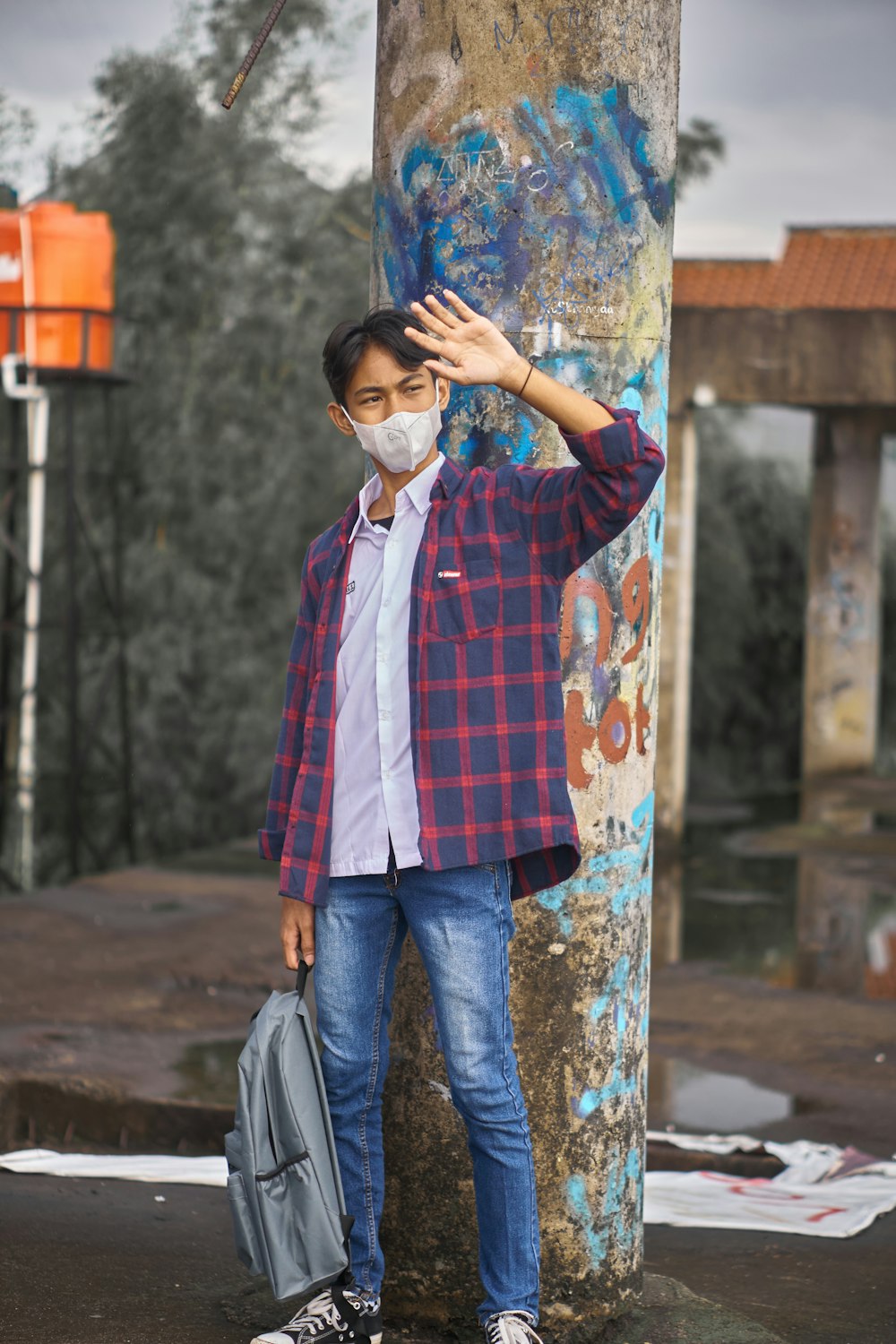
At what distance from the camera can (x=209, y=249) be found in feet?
55.8

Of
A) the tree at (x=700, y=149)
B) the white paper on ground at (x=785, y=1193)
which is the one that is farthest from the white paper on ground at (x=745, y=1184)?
the tree at (x=700, y=149)

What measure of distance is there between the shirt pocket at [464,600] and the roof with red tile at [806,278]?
12138mm

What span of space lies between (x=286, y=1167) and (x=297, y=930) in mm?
461

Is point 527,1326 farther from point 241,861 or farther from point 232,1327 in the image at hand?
point 241,861

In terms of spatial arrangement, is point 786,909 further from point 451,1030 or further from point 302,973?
point 451,1030

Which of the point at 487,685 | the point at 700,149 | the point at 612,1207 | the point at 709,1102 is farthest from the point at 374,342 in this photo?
the point at 700,149

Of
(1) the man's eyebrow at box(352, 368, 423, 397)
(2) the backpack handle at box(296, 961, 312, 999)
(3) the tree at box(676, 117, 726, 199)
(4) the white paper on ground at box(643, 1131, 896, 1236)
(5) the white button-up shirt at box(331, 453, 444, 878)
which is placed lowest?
(4) the white paper on ground at box(643, 1131, 896, 1236)

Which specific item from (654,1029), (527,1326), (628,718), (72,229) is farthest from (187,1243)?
(72,229)

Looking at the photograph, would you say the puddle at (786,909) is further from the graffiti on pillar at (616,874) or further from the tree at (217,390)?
the tree at (217,390)

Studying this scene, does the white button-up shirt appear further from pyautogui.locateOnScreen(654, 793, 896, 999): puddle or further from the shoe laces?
pyautogui.locateOnScreen(654, 793, 896, 999): puddle

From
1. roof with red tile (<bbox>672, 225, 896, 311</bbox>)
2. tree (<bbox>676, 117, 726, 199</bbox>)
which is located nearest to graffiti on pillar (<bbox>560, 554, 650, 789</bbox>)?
roof with red tile (<bbox>672, 225, 896, 311</bbox>)

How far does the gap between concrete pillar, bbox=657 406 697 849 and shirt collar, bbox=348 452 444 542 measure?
1011cm

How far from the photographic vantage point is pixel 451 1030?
2961 mm

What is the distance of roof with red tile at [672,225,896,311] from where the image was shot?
1491cm
